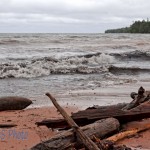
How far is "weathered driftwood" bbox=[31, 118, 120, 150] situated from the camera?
4.85 meters

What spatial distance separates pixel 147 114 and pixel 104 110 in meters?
0.77

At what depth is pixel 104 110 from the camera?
6766mm

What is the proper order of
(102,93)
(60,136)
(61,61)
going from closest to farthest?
(60,136) < (102,93) < (61,61)

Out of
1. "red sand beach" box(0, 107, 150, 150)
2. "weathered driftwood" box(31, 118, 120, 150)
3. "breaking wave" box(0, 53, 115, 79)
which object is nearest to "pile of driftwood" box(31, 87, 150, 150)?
"weathered driftwood" box(31, 118, 120, 150)

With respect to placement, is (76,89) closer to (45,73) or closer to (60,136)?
(45,73)

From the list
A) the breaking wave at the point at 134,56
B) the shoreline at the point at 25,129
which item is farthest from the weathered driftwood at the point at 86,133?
the breaking wave at the point at 134,56

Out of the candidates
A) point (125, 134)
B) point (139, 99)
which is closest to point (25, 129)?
point (125, 134)

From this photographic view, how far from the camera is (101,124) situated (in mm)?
5992

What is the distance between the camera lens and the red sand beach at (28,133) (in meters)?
5.89

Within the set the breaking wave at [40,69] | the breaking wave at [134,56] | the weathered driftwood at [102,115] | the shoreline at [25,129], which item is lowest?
the breaking wave at [134,56]

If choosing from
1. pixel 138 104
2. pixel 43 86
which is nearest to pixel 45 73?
pixel 43 86

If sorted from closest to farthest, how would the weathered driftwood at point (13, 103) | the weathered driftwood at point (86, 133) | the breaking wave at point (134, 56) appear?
the weathered driftwood at point (86, 133) < the weathered driftwood at point (13, 103) < the breaking wave at point (134, 56)

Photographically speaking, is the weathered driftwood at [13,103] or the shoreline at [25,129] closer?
the shoreline at [25,129]

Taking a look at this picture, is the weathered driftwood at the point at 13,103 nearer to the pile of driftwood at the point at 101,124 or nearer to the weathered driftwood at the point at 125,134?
the pile of driftwood at the point at 101,124
